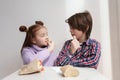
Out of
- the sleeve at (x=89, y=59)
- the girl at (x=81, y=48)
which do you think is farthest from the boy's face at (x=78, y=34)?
the sleeve at (x=89, y=59)

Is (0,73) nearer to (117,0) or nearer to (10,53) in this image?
(10,53)

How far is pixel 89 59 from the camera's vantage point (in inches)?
36.7

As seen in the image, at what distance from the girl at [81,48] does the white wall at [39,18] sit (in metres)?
0.15

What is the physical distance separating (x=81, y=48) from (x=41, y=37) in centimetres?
24

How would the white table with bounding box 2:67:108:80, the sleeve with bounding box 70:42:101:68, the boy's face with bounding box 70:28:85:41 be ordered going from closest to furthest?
the white table with bounding box 2:67:108:80 < the sleeve with bounding box 70:42:101:68 < the boy's face with bounding box 70:28:85:41

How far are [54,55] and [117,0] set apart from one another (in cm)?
47

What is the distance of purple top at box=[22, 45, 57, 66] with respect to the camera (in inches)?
42.1

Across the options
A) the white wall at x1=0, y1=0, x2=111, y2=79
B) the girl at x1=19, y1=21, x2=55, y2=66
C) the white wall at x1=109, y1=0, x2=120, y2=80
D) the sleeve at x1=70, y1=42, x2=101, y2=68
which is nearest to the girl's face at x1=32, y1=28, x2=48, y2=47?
the girl at x1=19, y1=21, x2=55, y2=66

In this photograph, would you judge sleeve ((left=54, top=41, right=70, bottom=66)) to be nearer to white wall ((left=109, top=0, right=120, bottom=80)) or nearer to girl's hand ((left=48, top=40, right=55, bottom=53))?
girl's hand ((left=48, top=40, right=55, bottom=53))

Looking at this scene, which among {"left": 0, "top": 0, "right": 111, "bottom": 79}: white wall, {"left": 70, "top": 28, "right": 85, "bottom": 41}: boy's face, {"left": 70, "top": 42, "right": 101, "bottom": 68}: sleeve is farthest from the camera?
{"left": 0, "top": 0, "right": 111, "bottom": 79}: white wall

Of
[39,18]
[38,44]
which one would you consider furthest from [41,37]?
[39,18]

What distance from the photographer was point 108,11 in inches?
46.1

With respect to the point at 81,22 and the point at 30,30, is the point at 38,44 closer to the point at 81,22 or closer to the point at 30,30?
the point at 30,30

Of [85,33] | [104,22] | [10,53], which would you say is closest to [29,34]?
[10,53]
